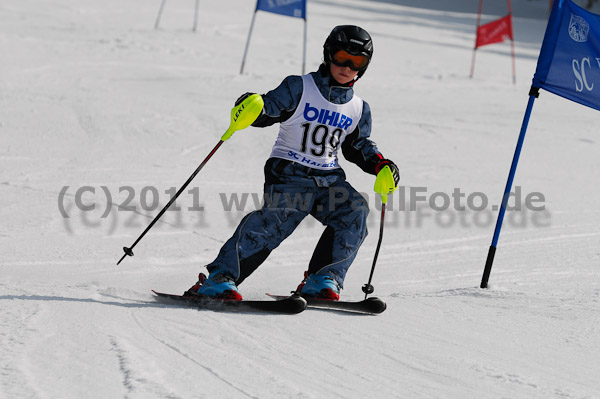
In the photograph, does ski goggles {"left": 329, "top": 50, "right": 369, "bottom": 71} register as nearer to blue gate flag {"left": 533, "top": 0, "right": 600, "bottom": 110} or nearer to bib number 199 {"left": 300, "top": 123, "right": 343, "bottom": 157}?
bib number 199 {"left": 300, "top": 123, "right": 343, "bottom": 157}

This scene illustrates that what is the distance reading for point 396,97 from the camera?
38.6 ft

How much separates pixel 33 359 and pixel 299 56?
39.5 feet

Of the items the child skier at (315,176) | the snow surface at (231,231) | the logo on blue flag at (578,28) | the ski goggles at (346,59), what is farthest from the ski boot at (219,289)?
the logo on blue flag at (578,28)

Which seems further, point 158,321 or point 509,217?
point 509,217

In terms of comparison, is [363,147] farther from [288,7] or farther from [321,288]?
[288,7]

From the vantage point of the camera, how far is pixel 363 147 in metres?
Result: 4.29

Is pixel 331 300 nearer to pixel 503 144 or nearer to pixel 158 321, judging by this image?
pixel 158 321

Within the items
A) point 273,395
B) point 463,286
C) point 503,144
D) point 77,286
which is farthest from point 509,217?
point 273,395

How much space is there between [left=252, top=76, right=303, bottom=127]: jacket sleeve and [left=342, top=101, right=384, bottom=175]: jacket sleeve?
389mm

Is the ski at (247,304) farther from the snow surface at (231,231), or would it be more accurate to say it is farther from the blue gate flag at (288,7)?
the blue gate flag at (288,7)

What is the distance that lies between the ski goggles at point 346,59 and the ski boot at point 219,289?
117 centimetres

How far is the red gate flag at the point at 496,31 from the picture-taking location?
14.2 metres

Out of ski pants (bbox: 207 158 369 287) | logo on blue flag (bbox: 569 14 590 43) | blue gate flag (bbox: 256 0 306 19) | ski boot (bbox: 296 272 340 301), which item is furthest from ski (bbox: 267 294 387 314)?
blue gate flag (bbox: 256 0 306 19)

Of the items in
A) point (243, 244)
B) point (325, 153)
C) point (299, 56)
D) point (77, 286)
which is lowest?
point (77, 286)
